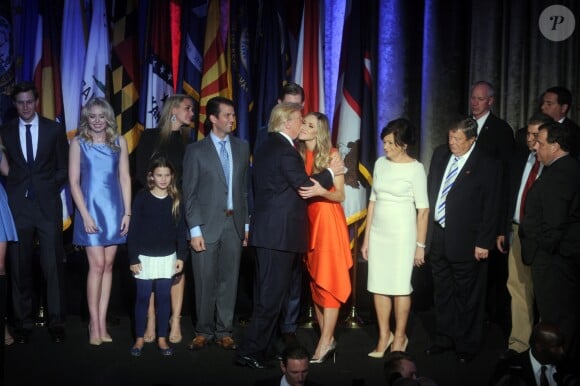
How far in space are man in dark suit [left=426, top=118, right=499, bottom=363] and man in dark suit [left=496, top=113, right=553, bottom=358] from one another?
25 centimetres

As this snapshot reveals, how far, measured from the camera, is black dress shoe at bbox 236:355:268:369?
16.8 ft

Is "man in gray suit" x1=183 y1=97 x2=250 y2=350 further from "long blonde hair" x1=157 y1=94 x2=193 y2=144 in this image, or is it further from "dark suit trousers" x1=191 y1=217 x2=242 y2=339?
"long blonde hair" x1=157 y1=94 x2=193 y2=144

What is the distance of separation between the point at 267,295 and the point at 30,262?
1.83m

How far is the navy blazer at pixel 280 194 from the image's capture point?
16.2 ft

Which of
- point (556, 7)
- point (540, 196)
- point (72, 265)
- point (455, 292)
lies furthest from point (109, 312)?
point (556, 7)

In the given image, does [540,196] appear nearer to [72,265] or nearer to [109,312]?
[109,312]

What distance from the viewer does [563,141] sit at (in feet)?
16.6

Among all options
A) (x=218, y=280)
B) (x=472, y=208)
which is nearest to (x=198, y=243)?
(x=218, y=280)

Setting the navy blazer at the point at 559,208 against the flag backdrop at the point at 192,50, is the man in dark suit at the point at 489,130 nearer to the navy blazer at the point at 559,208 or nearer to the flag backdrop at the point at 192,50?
the navy blazer at the point at 559,208

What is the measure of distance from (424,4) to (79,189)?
3449 mm

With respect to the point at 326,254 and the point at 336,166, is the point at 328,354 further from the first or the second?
the point at 336,166

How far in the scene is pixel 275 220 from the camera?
16.4 feet

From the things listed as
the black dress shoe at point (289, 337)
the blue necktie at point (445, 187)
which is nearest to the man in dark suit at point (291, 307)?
the black dress shoe at point (289, 337)

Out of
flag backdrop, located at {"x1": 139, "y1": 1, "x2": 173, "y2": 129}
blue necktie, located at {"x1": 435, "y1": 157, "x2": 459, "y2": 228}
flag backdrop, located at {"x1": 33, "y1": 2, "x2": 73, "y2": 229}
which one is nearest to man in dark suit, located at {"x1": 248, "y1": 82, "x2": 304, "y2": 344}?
blue necktie, located at {"x1": 435, "y1": 157, "x2": 459, "y2": 228}
